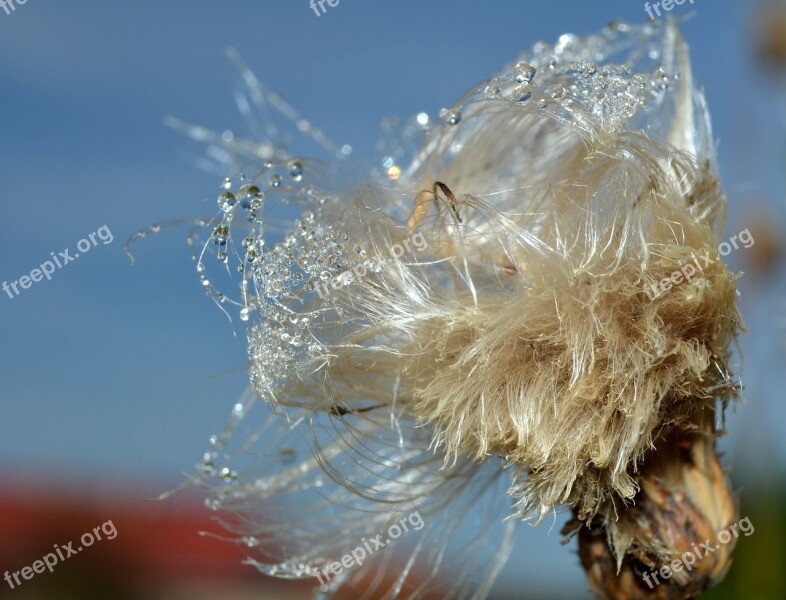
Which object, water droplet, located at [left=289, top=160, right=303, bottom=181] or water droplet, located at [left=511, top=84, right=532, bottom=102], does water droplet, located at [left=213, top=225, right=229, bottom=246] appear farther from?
water droplet, located at [left=511, top=84, right=532, bottom=102]

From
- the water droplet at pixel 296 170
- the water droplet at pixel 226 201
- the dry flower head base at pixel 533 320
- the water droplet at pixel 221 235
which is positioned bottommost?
the dry flower head base at pixel 533 320

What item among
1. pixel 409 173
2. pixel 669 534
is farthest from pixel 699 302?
pixel 409 173

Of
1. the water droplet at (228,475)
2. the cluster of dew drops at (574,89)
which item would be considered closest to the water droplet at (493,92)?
the cluster of dew drops at (574,89)

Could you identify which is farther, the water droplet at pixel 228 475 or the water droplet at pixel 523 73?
the water droplet at pixel 228 475

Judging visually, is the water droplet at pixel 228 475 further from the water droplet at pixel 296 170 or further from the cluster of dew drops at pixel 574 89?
the cluster of dew drops at pixel 574 89

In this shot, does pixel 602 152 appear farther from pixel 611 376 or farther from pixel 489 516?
pixel 489 516

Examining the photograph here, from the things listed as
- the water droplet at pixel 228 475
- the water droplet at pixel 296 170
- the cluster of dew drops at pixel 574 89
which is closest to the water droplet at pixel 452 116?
the cluster of dew drops at pixel 574 89

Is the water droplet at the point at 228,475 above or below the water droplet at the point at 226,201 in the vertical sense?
below
